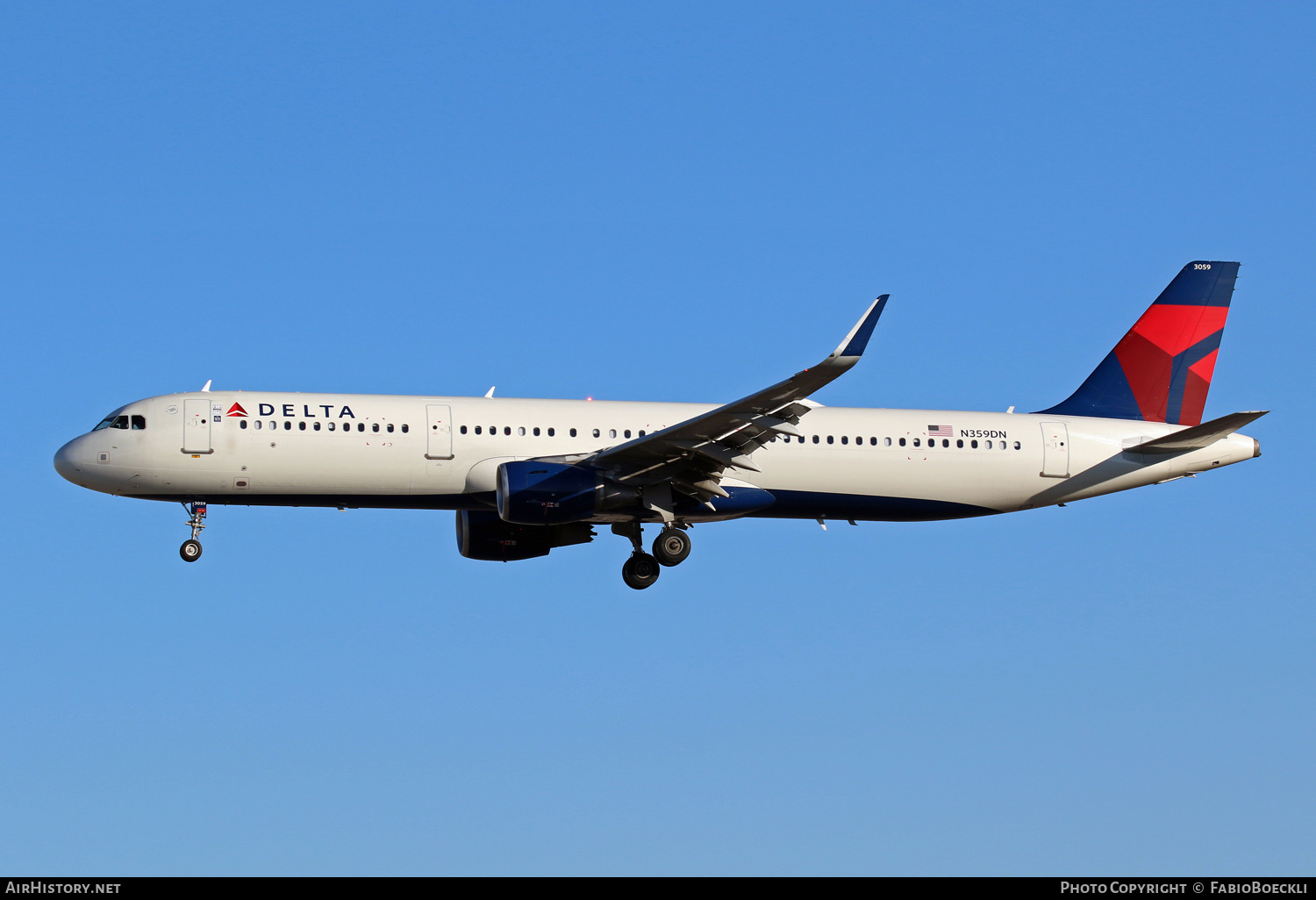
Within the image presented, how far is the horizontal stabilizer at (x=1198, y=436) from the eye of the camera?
37.4 meters

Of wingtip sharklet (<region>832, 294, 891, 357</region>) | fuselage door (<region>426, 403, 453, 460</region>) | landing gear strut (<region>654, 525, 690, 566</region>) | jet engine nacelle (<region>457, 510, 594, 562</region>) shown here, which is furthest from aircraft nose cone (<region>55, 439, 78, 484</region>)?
wingtip sharklet (<region>832, 294, 891, 357</region>)

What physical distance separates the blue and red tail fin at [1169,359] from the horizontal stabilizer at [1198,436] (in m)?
2.05

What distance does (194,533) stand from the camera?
37469mm

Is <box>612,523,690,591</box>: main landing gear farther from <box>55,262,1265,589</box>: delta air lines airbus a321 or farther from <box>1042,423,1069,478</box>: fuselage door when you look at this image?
<box>1042,423,1069,478</box>: fuselage door

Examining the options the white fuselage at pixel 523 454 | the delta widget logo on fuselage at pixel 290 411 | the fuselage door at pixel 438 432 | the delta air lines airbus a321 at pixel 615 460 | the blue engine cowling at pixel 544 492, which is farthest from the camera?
the fuselage door at pixel 438 432

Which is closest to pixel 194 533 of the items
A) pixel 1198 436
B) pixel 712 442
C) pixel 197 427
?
pixel 197 427

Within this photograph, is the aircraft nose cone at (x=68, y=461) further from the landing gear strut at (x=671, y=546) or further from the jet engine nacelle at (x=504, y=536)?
the landing gear strut at (x=671, y=546)

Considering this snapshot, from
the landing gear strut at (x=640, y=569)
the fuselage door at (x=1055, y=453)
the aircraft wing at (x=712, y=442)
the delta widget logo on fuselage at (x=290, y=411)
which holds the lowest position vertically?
the landing gear strut at (x=640, y=569)

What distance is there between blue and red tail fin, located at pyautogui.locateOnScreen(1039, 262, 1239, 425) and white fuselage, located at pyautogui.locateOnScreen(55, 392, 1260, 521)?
1.89m

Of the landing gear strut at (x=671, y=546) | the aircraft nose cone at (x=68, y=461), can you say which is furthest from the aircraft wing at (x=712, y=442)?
the aircraft nose cone at (x=68, y=461)

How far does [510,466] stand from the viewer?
36.2 metres
